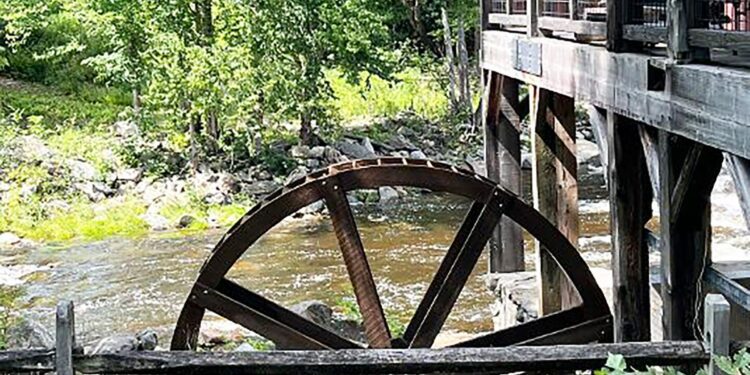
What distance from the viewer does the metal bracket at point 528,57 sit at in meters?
6.82

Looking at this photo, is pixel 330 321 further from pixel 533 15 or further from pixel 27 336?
pixel 533 15

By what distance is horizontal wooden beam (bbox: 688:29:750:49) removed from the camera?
3.84 m

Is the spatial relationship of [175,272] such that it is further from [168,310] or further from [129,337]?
[129,337]

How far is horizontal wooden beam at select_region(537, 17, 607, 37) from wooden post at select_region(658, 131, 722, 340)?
39.2 inches

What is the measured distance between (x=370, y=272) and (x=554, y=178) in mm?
1908

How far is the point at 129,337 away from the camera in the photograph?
29.0ft

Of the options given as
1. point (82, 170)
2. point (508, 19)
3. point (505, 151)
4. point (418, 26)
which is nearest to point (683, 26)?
point (508, 19)

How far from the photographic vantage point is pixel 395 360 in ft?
11.3

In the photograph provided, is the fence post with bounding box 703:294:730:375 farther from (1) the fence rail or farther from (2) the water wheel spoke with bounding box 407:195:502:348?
(2) the water wheel spoke with bounding box 407:195:502:348

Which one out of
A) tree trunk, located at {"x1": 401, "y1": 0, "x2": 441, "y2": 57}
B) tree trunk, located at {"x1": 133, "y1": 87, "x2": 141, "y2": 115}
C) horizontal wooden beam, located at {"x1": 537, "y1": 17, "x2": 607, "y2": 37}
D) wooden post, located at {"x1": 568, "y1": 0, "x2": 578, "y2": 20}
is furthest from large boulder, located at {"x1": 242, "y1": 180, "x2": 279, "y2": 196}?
wooden post, located at {"x1": 568, "y1": 0, "x2": 578, "y2": 20}

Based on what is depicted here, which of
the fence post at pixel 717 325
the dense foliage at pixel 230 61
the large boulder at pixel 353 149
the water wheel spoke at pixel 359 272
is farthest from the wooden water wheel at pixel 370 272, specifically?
the large boulder at pixel 353 149

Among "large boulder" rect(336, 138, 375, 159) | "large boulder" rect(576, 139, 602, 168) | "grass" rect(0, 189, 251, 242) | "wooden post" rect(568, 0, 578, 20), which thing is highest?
"wooden post" rect(568, 0, 578, 20)

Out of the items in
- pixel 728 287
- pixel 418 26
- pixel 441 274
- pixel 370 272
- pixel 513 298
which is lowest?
pixel 513 298

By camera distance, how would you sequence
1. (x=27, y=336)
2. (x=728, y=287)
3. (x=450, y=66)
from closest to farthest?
(x=728, y=287) < (x=27, y=336) < (x=450, y=66)
